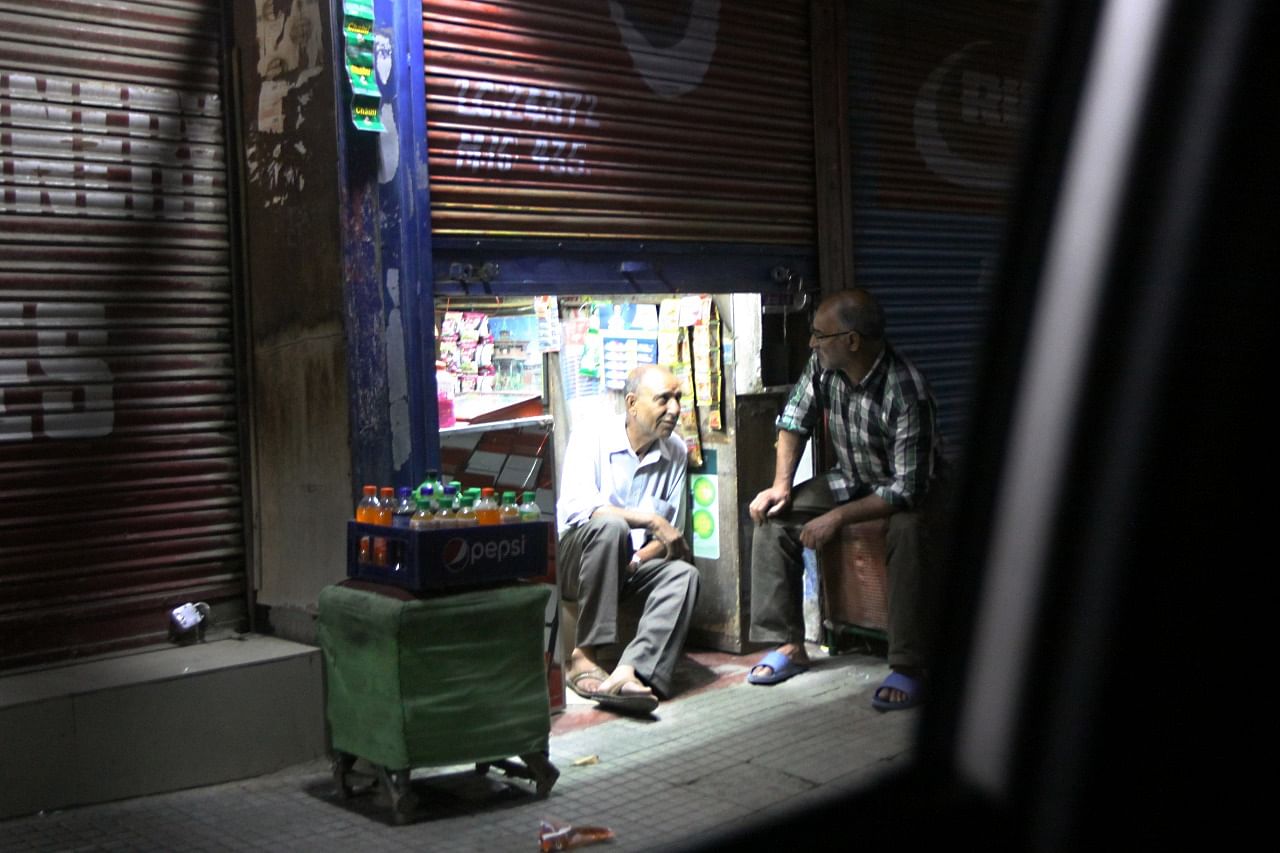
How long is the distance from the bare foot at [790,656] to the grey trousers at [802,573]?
0.05 metres

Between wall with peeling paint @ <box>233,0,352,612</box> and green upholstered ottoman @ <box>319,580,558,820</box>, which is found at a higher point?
wall with peeling paint @ <box>233,0,352,612</box>

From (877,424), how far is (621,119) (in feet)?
6.52

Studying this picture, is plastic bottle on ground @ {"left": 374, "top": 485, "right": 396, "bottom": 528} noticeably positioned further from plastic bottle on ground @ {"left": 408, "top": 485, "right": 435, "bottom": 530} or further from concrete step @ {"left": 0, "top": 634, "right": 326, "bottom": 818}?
concrete step @ {"left": 0, "top": 634, "right": 326, "bottom": 818}

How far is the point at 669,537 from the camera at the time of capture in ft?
22.2

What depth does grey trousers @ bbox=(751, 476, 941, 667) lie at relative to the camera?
251 inches

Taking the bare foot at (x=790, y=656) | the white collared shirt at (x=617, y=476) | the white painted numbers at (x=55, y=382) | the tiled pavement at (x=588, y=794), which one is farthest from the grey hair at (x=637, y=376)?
the white painted numbers at (x=55, y=382)

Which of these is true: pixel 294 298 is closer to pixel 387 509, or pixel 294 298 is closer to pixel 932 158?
pixel 387 509

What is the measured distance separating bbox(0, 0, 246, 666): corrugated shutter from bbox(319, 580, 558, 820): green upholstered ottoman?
1.10 m

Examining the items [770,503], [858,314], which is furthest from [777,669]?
[858,314]

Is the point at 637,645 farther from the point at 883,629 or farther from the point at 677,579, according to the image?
the point at 883,629

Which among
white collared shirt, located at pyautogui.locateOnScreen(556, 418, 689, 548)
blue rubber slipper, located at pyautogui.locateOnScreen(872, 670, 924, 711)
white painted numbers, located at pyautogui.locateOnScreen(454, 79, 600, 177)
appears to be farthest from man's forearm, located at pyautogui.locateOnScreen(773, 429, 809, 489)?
white painted numbers, located at pyautogui.locateOnScreen(454, 79, 600, 177)

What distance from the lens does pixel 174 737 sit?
5.29m

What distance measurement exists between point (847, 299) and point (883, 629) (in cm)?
164

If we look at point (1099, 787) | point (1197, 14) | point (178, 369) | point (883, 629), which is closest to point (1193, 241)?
point (1197, 14)
